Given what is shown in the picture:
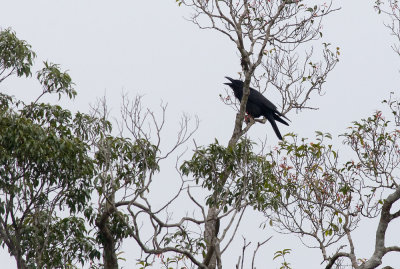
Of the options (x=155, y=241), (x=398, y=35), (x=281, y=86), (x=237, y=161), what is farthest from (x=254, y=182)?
(x=398, y=35)

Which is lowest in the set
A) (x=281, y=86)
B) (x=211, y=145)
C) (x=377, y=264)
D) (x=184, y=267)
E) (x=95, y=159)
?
(x=377, y=264)

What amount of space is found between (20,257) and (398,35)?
7.20 m

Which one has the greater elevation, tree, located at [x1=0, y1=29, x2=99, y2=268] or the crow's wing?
the crow's wing

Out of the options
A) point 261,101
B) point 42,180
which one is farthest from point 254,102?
point 42,180

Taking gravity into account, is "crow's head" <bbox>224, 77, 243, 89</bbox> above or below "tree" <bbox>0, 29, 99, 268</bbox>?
above

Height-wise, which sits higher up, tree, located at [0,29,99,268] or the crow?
the crow

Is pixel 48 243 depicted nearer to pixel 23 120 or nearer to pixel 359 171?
pixel 23 120

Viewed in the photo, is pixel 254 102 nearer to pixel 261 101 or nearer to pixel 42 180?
pixel 261 101

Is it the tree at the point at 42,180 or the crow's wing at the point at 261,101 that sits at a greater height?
the crow's wing at the point at 261,101

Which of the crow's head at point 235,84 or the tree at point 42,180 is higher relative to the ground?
the crow's head at point 235,84

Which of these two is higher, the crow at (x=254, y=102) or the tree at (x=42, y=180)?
the crow at (x=254, y=102)

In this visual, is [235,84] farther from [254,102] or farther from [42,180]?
[42,180]

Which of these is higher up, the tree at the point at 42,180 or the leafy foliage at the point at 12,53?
the leafy foliage at the point at 12,53

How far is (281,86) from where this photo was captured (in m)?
11.8
